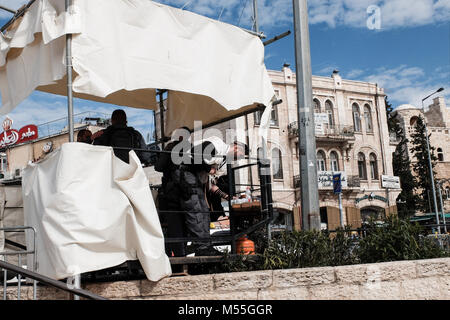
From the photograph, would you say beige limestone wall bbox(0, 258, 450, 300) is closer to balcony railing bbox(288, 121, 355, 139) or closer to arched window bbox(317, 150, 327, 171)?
balcony railing bbox(288, 121, 355, 139)

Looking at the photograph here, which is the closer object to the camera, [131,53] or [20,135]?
[131,53]

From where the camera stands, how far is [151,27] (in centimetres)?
597

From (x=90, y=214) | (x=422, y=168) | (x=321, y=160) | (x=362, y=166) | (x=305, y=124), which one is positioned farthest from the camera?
(x=422, y=168)

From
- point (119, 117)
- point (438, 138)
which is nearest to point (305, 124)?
point (119, 117)

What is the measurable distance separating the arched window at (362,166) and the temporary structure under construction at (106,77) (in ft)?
132

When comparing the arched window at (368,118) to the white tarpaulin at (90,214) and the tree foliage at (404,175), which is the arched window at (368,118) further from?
the white tarpaulin at (90,214)

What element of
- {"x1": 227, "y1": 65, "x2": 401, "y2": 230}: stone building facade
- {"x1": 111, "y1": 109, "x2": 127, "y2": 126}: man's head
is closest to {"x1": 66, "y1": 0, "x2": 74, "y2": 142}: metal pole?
{"x1": 111, "y1": 109, "x2": 127, "y2": 126}: man's head

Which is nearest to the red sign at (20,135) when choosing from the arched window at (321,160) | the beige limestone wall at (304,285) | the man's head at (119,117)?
the arched window at (321,160)

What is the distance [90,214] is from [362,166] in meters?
43.4

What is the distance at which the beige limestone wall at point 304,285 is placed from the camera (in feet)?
16.5

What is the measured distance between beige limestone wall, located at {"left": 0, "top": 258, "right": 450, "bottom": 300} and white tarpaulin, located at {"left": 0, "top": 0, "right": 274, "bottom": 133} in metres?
2.09

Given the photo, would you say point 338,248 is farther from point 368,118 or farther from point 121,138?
point 368,118

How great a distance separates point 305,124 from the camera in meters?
7.25
